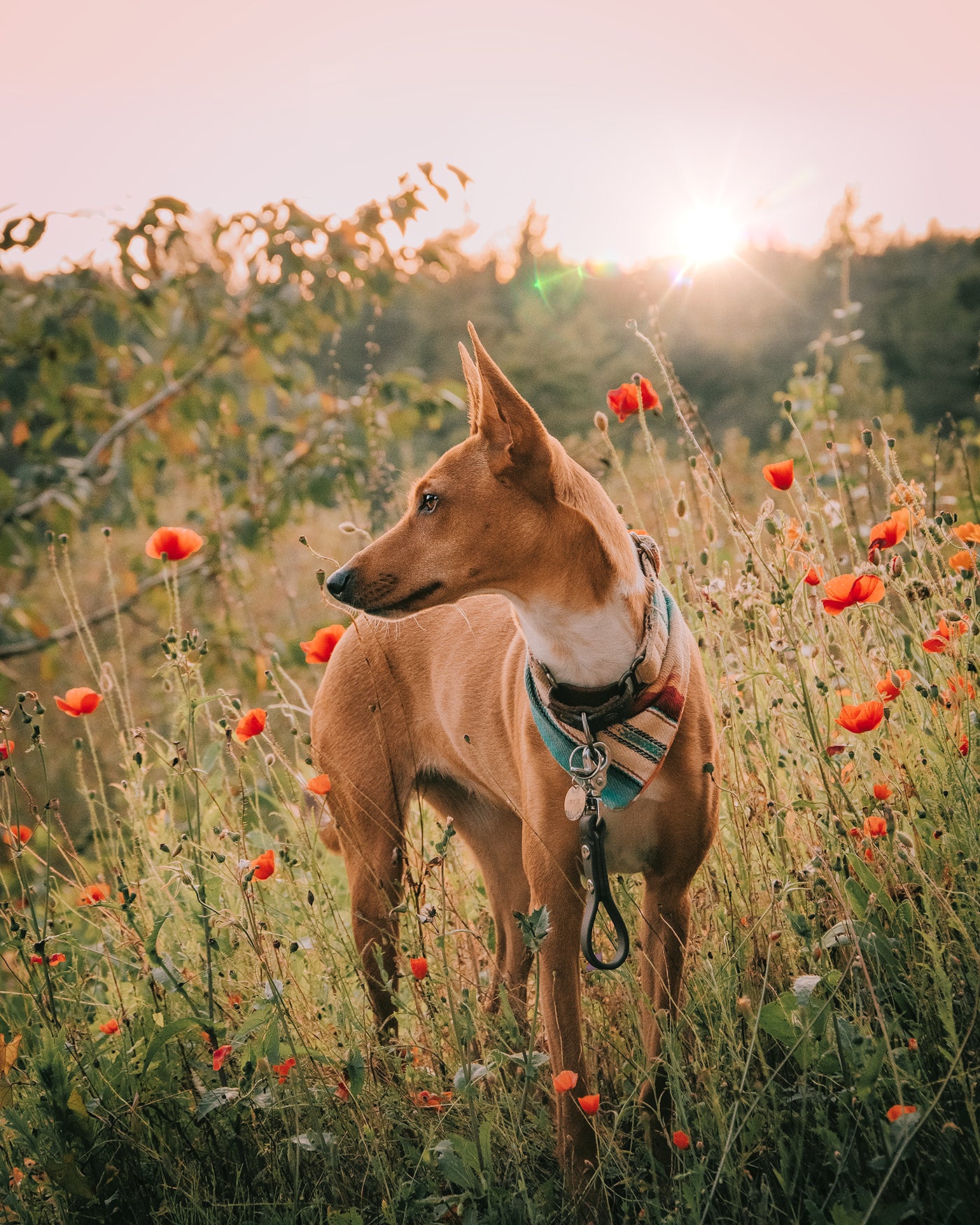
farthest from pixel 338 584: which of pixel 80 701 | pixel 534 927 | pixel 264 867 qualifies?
pixel 534 927

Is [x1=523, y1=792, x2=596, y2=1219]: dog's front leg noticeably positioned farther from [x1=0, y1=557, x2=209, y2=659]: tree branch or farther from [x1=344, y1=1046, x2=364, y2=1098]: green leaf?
[x1=0, y1=557, x2=209, y2=659]: tree branch

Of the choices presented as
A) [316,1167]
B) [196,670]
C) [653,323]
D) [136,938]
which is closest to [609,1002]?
[316,1167]

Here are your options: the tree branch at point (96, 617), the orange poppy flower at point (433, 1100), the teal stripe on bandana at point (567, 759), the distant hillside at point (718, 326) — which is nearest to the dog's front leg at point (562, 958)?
the teal stripe on bandana at point (567, 759)

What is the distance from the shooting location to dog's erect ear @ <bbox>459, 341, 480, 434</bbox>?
2002 mm

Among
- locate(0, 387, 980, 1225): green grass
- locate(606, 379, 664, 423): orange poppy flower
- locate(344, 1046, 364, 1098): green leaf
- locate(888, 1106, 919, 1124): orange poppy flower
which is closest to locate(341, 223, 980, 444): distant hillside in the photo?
locate(606, 379, 664, 423): orange poppy flower

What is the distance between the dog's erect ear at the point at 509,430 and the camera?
5.95 ft

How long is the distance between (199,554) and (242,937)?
2544mm

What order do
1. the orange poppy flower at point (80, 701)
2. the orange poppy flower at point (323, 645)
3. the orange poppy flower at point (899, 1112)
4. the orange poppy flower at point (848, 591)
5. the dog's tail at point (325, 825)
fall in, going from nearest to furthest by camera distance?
the orange poppy flower at point (899, 1112) → the orange poppy flower at point (848, 591) → the orange poppy flower at point (80, 701) → the orange poppy flower at point (323, 645) → the dog's tail at point (325, 825)

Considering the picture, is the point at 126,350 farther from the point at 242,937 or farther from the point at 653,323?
the point at 242,937

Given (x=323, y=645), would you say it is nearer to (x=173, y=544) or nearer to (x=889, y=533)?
(x=173, y=544)

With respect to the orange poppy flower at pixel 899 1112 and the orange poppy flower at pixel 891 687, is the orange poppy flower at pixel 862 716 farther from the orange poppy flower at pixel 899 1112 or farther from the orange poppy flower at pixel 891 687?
the orange poppy flower at pixel 899 1112

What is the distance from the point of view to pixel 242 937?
2.31 metres

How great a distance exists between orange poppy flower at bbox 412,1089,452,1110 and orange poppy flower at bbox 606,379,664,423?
1.68 m

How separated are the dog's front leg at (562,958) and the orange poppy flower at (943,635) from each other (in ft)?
2.92
